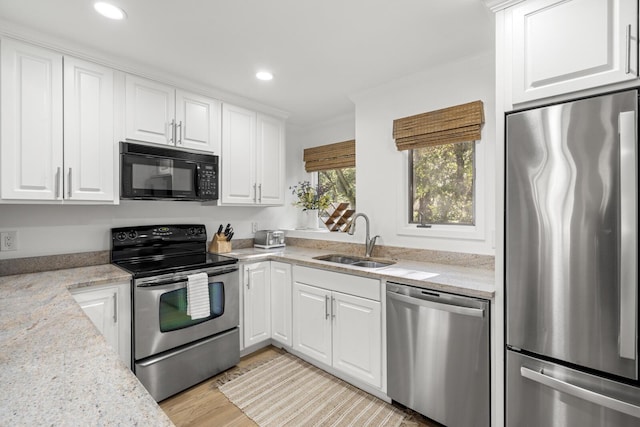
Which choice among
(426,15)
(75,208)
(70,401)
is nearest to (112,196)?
(75,208)

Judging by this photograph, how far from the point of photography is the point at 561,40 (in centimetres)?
139

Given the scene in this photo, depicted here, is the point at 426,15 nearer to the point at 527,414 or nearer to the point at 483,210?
the point at 483,210

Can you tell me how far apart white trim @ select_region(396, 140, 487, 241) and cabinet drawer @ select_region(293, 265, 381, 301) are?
677mm

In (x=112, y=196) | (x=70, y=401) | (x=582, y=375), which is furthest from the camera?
(x=112, y=196)

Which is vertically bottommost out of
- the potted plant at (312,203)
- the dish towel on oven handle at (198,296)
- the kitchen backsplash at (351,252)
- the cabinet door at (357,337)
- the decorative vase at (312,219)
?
the cabinet door at (357,337)

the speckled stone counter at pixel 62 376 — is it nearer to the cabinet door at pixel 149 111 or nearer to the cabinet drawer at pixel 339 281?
the cabinet door at pixel 149 111

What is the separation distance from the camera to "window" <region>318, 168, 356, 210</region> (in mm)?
3523

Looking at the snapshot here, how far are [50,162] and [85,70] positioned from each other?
65cm

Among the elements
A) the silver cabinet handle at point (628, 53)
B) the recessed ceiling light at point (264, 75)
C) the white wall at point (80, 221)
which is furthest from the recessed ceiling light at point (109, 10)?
the silver cabinet handle at point (628, 53)

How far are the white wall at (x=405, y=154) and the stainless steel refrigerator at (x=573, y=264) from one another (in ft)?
2.46

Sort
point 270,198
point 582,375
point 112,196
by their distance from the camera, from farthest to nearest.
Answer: point 270,198 → point 112,196 → point 582,375

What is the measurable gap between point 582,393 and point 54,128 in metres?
3.08

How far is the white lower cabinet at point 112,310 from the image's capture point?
75.1 inches

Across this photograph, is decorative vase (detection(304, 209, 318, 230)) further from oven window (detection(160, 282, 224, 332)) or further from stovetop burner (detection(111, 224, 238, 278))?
oven window (detection(160, 282, 224, 332))
